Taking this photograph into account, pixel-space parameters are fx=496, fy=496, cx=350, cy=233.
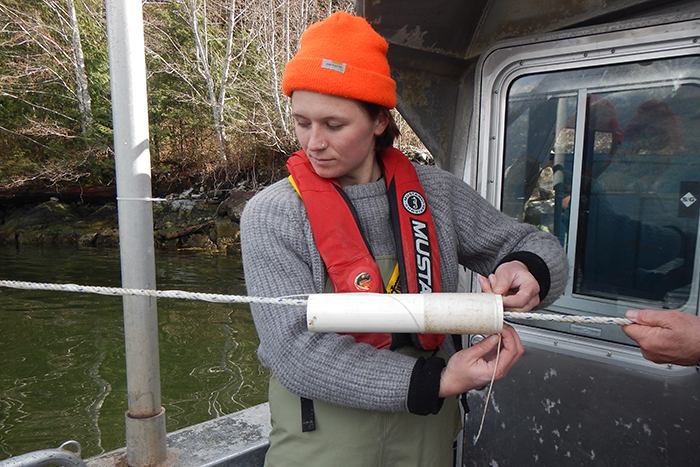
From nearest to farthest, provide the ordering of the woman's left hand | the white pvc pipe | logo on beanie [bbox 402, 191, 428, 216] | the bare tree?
the white pvc pipe, the woman's left hand, logo on beanie [bbox 402, 191, 428, 216], the bare tree

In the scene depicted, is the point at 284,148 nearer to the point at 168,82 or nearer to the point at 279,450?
the point at 168,82

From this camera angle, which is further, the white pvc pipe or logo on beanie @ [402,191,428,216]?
logo on beanie @ [402,191,428,216]

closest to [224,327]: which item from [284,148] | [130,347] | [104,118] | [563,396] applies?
[130,347]

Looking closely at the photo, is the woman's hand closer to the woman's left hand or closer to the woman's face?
the woman's left hand

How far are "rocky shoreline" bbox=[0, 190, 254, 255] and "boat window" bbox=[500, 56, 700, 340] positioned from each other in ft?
50.8

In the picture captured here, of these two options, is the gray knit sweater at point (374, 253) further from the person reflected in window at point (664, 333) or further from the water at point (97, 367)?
the water at point (97, 367)

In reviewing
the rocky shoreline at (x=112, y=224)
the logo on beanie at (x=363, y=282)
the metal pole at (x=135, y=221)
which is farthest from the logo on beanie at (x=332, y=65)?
the rocky shoreline at (x=112, y=224)

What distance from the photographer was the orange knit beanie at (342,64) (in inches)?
57.0

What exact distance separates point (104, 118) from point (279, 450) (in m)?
21.9

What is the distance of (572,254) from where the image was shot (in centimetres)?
250

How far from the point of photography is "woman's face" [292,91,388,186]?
149cm

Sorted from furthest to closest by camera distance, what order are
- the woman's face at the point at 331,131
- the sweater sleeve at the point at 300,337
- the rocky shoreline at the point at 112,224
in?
the rocky shoreline at the point at 112,224 < the woman's face at the point at 331,131 < the sweater sleeve at the point at 300,337

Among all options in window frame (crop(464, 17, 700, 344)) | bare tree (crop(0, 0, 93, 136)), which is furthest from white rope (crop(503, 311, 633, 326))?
bare tree (crop(0, 0, 93, 136))

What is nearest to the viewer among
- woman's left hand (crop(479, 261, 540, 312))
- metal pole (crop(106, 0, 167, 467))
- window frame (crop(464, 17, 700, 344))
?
woman's left hand (crop(479, 261, 540, 312))
